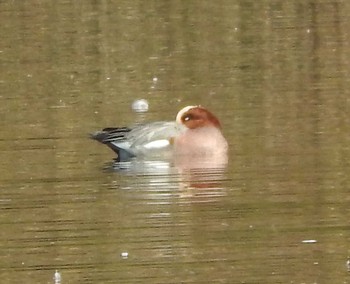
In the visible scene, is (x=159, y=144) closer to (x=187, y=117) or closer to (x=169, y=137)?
(x=169, y=137)

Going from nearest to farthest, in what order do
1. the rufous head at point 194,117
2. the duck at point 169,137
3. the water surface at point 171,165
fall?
the water surface at point 171,165, the duck at point 169,137, the rufous head at point 194,117

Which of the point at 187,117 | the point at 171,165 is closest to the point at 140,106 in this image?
the point at 187,117

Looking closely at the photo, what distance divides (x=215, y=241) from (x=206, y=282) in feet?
2.66

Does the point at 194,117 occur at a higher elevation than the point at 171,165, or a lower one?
higher

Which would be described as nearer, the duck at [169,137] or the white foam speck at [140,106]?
the duck at [169,137]

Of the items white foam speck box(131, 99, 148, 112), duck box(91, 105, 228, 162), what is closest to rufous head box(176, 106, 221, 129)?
duck box(91, 105, 228, 162)

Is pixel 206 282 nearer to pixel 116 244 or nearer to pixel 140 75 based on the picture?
pixel 116 244

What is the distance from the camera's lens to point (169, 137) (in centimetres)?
1082

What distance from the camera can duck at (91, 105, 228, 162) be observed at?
1072 centimetres

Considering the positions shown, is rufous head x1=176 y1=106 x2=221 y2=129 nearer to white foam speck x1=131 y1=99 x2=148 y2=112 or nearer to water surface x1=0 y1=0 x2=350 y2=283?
water surface x1=0 y1=0 x2=350 y2=283

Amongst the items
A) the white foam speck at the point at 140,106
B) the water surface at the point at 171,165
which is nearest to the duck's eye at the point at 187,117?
the water surface at the point at 171,165

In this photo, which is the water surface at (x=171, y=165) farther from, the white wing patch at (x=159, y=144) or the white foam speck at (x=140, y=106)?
the white wing patch at (x=159, y=144)

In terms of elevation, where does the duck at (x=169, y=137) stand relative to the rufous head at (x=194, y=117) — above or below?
below

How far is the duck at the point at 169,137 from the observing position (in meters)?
10.7
